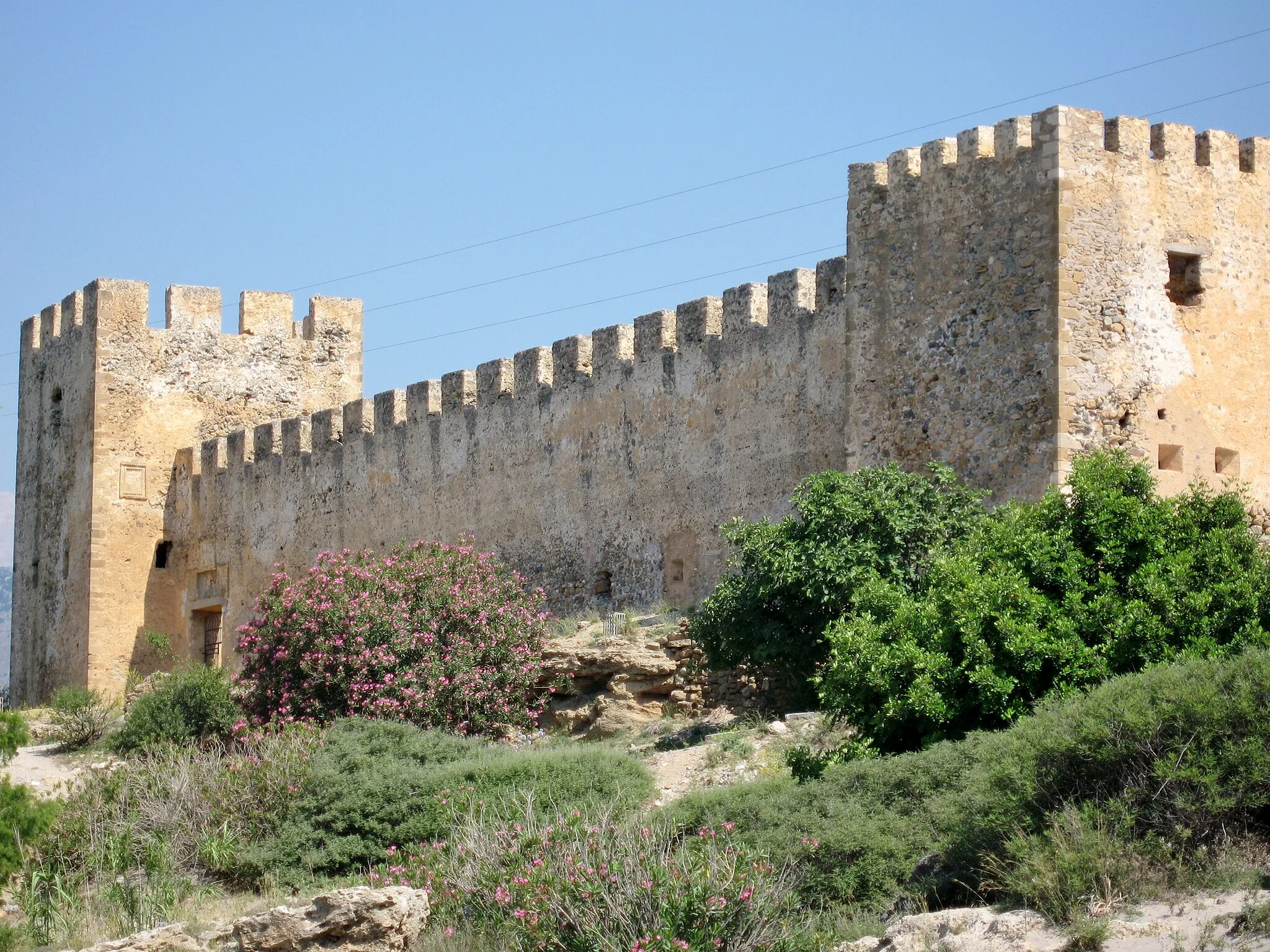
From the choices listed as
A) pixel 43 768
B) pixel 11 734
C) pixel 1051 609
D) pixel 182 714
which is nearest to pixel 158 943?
pixel 11 734

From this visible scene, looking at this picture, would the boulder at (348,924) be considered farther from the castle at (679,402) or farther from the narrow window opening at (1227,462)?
the narrow window opening at (1227,462)

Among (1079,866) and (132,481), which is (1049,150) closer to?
(1079,866)

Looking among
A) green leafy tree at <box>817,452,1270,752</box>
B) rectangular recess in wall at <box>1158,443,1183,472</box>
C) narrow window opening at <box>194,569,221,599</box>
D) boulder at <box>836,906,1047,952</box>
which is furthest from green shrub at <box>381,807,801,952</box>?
narrow window opening at <box>194,569,221,599</box>

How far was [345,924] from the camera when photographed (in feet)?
33.9

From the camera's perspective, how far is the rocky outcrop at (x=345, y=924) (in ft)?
33.8

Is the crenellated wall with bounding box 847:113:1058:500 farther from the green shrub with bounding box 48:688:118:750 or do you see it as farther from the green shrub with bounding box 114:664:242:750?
the green shrub with bounding box 48:688:118:750

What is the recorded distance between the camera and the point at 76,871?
13773mm

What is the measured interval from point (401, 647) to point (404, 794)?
10.6 feet

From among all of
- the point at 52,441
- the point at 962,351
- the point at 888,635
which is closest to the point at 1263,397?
the point at 962,351

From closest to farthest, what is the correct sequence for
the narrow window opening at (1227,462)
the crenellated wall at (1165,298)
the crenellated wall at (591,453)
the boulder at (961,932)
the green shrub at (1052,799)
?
the boulder at (961,932)
the green shrub at (1052,799)
the crenellated wall at (1165,298)
the narrow window opening at (1227,462)
the crenellated wall at (591,453)

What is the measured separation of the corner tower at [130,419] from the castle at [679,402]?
42mm

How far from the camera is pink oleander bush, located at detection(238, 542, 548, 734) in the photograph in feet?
54.3

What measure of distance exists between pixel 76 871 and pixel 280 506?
38.6ft

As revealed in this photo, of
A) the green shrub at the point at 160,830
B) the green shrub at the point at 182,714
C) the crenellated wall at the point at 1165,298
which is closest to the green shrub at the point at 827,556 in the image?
the crenellated wall at the point at 1165,298
